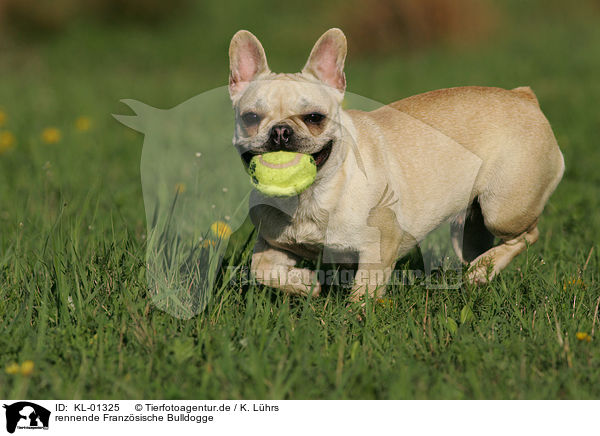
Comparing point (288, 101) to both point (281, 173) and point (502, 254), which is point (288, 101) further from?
point (502, 254)

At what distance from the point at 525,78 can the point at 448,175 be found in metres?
7.72

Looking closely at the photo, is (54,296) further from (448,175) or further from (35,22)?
(35,22)

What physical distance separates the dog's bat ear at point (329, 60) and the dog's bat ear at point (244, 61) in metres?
0.27

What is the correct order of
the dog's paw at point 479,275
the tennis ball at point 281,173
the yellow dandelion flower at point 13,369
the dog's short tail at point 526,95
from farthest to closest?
1. the dog's short tail at point 526,95
2. the dog's paw at point 479,275
3. the tennis ball at point 281,173
4. the yellow dandelion flower at point 13,369

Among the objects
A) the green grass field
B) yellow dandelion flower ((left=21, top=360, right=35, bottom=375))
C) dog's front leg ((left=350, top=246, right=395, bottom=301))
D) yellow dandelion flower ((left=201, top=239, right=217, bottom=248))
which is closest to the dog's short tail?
the green grass field

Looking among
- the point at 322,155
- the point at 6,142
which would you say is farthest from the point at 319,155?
the point at 6,142

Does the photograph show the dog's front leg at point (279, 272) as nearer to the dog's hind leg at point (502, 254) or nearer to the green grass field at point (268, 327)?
the green grass field at point (268, 327)

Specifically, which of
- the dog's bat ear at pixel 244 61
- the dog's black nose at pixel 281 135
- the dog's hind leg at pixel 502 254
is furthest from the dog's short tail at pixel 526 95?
the dog's black nose at pixel 281 135

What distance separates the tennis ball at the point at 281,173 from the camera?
3.41 metres

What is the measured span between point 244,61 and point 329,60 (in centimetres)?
50

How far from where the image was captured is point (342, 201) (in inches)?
146

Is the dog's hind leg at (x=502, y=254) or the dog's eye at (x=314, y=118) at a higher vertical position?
the dog's eye at (x=314, y=118)

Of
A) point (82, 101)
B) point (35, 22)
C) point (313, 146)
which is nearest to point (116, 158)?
point (82, 101)
